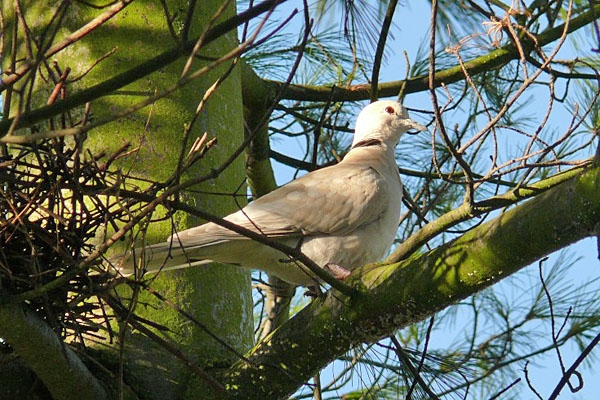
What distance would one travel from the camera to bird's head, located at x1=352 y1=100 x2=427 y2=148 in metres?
4.68

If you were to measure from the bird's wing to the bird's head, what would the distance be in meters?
0.68

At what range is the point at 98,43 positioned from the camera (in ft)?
11.2

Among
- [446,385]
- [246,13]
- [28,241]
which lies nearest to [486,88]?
[446,385]

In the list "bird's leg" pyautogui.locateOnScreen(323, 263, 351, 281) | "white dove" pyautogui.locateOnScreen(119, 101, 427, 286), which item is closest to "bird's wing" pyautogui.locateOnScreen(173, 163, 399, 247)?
"white dove" pyautogui.locateOnScreen(119, 101, 427, 286)

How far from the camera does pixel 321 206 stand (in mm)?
3820

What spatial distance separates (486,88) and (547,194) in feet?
9.33

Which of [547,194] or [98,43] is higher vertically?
[98,43]

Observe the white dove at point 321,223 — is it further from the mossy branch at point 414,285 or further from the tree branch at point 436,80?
the mossy branch at point 414,285

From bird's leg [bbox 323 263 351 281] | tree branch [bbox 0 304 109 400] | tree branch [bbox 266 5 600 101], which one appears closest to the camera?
tree branch [bbox 0 304 109 400]

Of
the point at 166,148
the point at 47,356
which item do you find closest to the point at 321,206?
the point at 166,148

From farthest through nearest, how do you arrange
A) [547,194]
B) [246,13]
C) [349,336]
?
[349,336], [547,194], [246,13]

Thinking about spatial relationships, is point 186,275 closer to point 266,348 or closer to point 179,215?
point 179,215

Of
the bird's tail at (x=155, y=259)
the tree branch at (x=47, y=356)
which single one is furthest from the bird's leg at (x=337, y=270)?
the tree branch at (x=47, y=356)

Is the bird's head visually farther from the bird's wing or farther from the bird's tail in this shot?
the bird's tail
